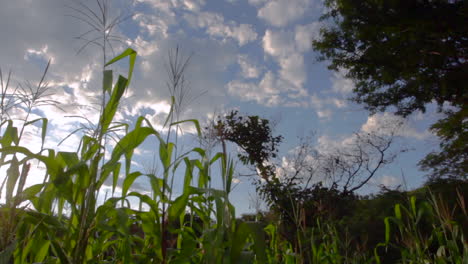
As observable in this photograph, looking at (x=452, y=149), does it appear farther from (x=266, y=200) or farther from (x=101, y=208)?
(x=101, y=208)

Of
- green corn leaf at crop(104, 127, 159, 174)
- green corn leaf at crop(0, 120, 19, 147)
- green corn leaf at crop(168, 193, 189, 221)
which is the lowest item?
green corn leaf at crop(168, 193, 189, 221)

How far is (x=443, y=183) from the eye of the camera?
688 centimetres

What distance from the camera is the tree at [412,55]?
7031 mm

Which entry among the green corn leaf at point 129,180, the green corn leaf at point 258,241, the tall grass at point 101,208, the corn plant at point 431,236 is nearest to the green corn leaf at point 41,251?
the tall grass at point 101,208

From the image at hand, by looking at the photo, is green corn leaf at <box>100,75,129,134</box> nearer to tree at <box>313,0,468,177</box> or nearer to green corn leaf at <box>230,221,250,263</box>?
green corn leaf at <box>230,221,250,263</box>

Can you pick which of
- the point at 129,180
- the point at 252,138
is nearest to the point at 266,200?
the point at 252,138

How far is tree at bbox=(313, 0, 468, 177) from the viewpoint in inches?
277

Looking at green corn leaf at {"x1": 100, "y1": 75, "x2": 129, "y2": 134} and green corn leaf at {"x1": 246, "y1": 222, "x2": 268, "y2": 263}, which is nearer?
green corn leaf at {"x1": 246, "y1": 222, "x2": 268, "y2": 263}

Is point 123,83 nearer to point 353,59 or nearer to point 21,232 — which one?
point 21,232

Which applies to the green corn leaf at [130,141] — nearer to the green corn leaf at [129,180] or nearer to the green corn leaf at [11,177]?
the green corn leaf at [129,180]

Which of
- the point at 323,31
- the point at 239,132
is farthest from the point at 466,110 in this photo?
the point at 239,132

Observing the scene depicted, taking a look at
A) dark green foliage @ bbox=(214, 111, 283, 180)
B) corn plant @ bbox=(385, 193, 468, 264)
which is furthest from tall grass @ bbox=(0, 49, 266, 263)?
dark green foliage @ bbox=(214, 111, 283, 180)

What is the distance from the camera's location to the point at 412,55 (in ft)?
23.8

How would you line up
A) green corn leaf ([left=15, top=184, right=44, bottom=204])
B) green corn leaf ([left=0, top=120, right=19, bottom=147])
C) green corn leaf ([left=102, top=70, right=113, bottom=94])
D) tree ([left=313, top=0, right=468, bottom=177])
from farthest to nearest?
tree ([left=313, top=0, right=468, bottom=177]), green corn leaf ([left=0, top=120, right=19, bottom=147]), green corn leaf ([left=15, top=184, right=44, bottom=204]), green corn leaf ([left=102, top=70, right=113, bottom=94])
